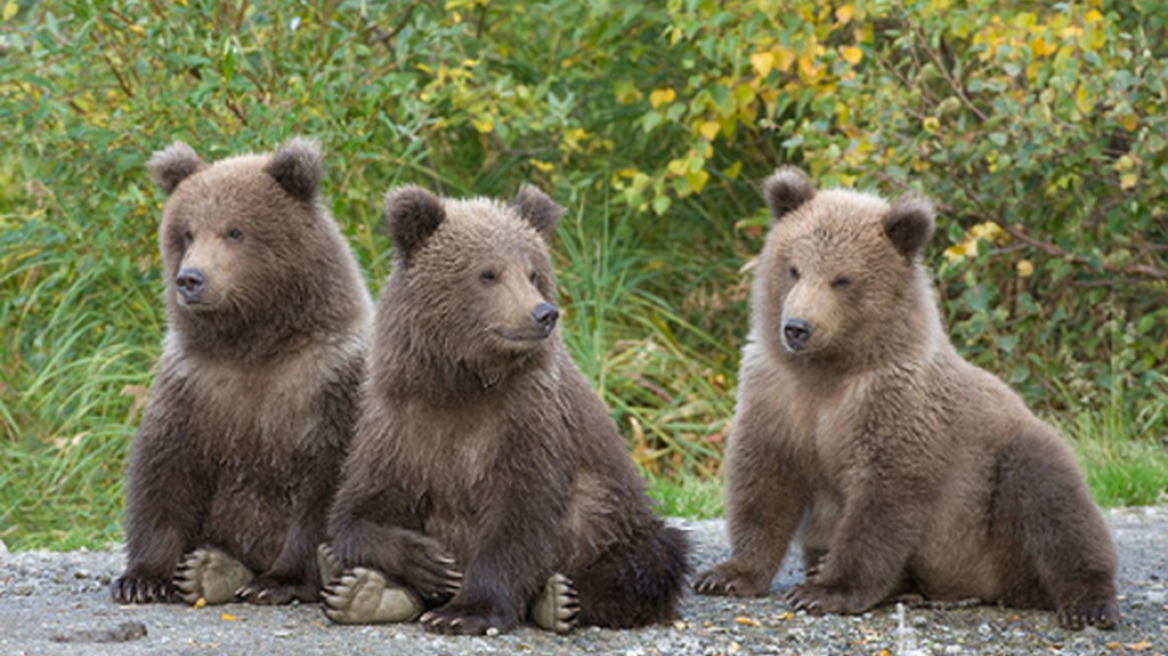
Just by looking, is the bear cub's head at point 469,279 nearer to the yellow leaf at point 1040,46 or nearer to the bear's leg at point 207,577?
the bear's leg at point 207,577

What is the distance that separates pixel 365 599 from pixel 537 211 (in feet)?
4.07

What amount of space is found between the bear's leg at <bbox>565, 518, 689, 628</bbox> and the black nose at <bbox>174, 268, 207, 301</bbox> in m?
1.36

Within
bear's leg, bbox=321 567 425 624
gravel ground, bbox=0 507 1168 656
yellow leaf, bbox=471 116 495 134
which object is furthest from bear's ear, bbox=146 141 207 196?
yellow leaf, bbox=471 116 495 134

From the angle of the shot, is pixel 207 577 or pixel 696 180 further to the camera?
pixel 696 180

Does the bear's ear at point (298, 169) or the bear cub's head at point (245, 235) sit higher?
the bear's ear at point (298, 169)

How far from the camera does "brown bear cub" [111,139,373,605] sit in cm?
532

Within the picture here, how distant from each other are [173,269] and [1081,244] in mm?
5382

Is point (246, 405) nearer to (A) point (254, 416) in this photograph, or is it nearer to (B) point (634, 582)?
(A) point (254, 416)

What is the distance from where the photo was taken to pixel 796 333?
18.4 feet

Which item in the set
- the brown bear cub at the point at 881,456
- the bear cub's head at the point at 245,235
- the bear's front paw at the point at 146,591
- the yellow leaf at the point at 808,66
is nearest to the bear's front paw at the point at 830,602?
the brown bear cub at the point at 881,456

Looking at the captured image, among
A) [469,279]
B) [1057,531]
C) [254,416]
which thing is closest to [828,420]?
[1057,531]

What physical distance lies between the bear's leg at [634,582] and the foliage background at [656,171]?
2670mm

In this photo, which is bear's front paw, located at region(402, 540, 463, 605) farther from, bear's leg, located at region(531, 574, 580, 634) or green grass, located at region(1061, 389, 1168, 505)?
green grass, located at region(1061, 389, 1168, 505)

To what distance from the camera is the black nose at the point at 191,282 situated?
5211mm
